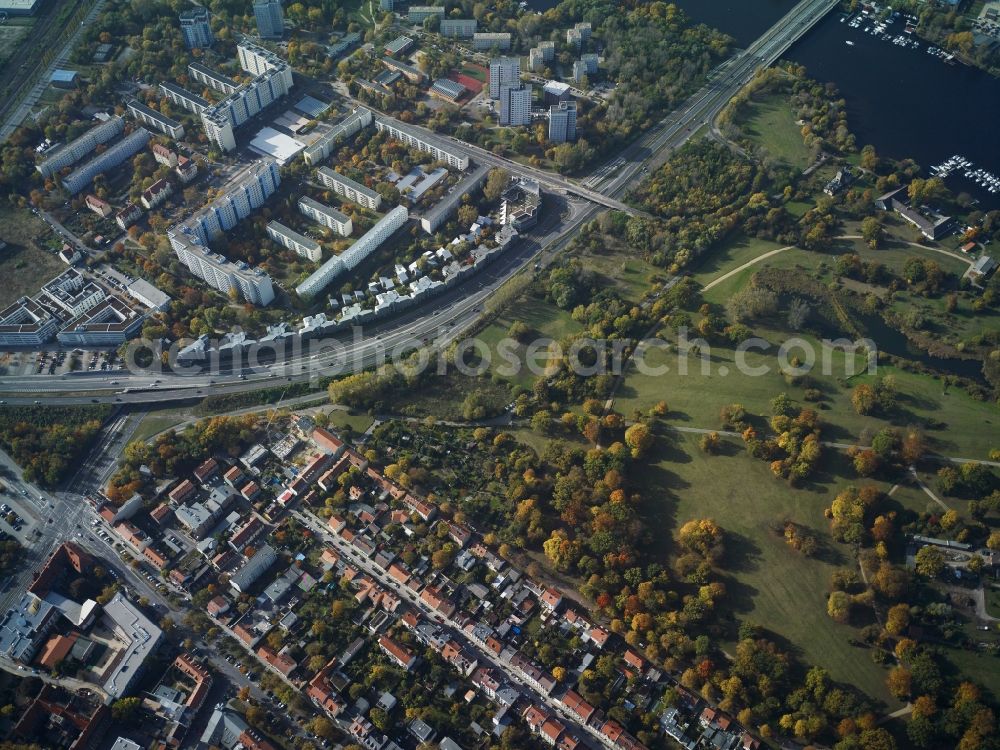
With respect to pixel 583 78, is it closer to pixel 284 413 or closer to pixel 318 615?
pixel 284 413

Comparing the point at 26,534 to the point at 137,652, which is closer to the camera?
the point at 137,652

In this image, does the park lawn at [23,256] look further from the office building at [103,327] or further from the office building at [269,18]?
the office building at [269,18]

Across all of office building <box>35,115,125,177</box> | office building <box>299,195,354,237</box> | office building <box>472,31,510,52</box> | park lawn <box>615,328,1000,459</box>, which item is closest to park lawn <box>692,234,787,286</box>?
park lawn <box>615,328,1000,459</box>

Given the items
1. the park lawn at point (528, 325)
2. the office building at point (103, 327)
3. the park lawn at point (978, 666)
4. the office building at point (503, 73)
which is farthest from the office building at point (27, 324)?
the park lawn at point (978, 666)

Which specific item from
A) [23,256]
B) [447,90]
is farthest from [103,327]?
[447,90]

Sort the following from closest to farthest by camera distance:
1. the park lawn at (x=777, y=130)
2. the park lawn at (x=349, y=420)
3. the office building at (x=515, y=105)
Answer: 1. the park lawn at (x=349, y=420)
2. the park lawn at (x=777, y=130)
3. the office building at (x=515, y=105)

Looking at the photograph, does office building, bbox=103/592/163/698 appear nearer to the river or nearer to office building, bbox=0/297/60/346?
office building, bbox=0/297/60/346

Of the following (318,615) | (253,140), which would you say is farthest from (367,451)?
(253,140)
